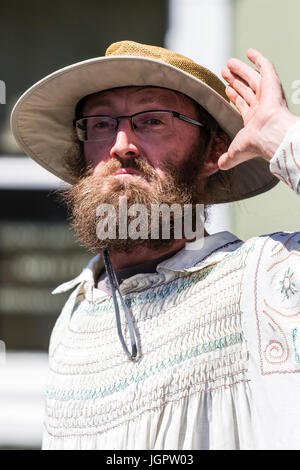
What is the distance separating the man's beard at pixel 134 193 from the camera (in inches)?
66.0

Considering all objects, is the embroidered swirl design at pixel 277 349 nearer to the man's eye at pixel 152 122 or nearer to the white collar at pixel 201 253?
the white collar at pixel 201 253

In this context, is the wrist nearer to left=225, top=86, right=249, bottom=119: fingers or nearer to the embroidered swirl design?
left=225, top=86, right=249, bottom=119: fingers

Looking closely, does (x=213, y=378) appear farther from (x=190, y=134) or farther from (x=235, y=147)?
(x=190, y=134)

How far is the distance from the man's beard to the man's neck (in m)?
0.02

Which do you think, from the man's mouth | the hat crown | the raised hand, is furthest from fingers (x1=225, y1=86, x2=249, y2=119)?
the man's mouth

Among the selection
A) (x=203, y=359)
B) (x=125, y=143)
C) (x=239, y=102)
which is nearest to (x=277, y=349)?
(x=203, y=359)

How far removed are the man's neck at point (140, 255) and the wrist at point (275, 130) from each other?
468 mm

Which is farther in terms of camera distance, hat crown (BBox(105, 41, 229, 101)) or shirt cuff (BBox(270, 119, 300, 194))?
hat crown (BBox(105, 41, 229, 101))

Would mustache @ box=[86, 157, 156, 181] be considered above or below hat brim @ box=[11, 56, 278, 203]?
below

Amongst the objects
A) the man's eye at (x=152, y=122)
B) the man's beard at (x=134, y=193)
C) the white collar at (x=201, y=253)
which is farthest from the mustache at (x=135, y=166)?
the white collar at (x=201, y=253)

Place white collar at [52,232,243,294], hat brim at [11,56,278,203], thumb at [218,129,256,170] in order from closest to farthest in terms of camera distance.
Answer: thumb at [218,129,256,170]
white collar at [52,232,243,294]
hat brim at [11,56,278,203]

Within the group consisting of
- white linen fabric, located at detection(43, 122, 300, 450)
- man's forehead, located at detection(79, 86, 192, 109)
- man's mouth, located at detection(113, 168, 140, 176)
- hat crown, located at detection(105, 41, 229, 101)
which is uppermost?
hat crown, located at detection(105, 41, 229, 101)

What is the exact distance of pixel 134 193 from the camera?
5.48ft

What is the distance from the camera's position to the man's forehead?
177 centimetres
